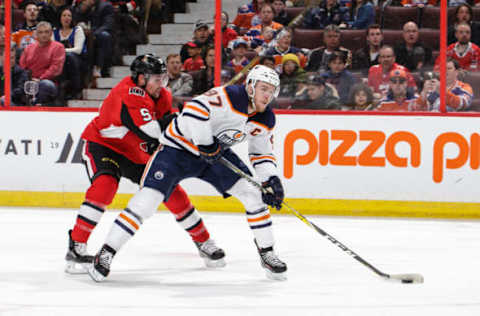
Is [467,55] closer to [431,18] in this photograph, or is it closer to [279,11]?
[431,18]

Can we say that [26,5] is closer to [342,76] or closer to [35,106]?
[35,106]

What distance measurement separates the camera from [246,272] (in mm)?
4070

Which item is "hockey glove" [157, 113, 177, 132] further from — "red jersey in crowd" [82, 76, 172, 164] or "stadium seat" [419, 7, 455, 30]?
"stadium seat" [419, 7, 455, 30]

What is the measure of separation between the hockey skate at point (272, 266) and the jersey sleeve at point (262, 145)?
0.35 meters

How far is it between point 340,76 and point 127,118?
2429 mm

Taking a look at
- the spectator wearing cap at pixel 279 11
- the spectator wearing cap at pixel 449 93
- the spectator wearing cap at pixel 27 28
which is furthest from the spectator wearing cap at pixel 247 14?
the spectator wearing cap at pixel 27 28

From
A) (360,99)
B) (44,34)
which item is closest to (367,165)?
(360,99)

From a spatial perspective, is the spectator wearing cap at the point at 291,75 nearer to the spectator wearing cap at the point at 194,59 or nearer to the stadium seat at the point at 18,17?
the spectator wearing cap at the point at 194,59

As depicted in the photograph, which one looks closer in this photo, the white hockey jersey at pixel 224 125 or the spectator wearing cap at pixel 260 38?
the white hockey jersey at pixel 224 125

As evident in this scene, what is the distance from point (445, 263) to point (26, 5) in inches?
156

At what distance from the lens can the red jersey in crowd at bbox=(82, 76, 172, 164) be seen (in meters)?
4.04

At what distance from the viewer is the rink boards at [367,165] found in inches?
236

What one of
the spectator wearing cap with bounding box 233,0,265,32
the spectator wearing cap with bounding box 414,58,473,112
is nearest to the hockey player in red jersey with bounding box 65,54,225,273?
the spectator wearing cap with bounding box 233,0,265,32

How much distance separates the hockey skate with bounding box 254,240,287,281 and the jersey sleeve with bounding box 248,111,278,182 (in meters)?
0.35
